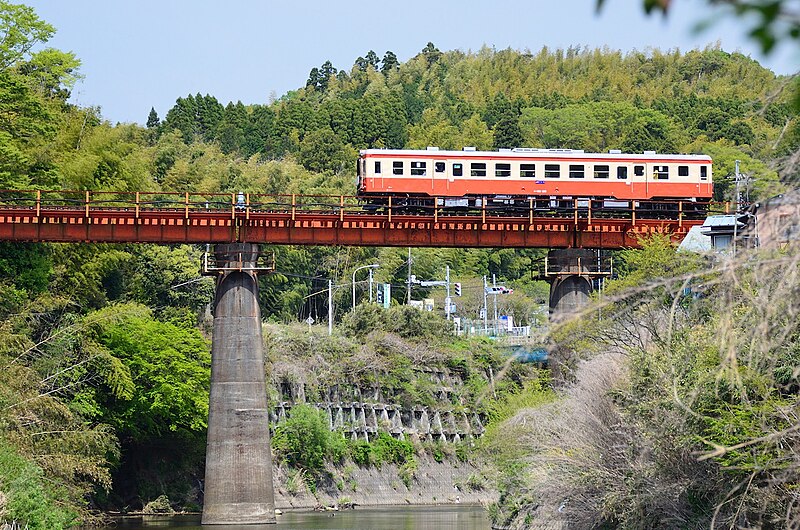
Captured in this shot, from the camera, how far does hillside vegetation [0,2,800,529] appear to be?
1781 inches

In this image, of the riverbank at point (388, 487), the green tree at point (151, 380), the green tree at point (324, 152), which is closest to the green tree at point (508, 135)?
the green tree at point (324, 152)

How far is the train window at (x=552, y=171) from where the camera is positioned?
61.8 metres

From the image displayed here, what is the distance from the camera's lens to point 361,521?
58250mm

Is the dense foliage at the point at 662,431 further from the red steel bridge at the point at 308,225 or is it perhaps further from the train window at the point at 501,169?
the train window at the point at 501,169

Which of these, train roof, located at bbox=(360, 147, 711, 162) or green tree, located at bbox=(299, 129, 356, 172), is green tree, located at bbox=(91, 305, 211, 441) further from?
green tree, located at bbox=(299, 129, 356, 172)

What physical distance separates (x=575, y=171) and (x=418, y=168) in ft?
Answer: 23.9

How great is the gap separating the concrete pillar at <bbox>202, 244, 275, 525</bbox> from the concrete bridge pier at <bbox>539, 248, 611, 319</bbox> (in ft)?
41.6

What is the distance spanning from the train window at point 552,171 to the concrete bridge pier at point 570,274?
4318 millimetres

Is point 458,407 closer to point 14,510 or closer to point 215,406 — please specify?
point 215,406

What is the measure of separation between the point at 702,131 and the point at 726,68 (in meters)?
46.6

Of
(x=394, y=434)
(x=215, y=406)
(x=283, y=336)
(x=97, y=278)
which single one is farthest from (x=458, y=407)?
(x=215, y=406)

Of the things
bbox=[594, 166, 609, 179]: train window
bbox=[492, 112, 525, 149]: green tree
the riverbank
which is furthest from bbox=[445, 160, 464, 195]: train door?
bbox=[492, 112, 525, 149]: green tree

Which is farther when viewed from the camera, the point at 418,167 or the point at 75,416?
the point at 418,167

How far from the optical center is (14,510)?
35.5 m
